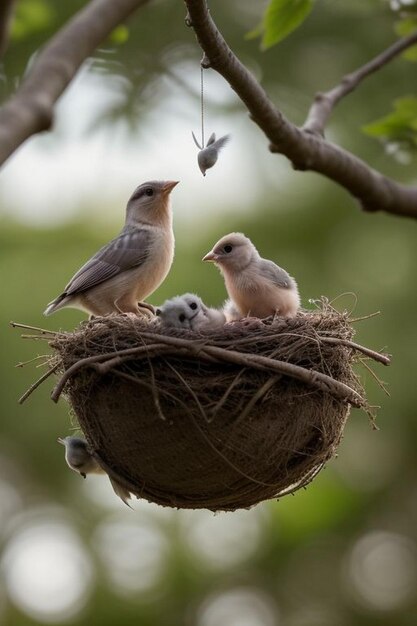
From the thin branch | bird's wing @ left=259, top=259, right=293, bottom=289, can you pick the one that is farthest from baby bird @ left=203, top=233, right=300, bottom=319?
the thin branch

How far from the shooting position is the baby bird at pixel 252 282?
17.6ft

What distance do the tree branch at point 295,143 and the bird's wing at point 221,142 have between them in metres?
0.20

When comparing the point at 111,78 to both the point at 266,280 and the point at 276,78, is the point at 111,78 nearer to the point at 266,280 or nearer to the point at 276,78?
the point at 276,78

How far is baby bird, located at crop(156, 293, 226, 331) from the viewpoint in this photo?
4.66 m

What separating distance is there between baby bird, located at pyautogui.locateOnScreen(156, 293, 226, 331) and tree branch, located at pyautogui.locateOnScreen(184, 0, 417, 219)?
768 millimetres

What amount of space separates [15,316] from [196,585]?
3.12 meters

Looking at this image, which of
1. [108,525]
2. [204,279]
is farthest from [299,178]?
[108,525]

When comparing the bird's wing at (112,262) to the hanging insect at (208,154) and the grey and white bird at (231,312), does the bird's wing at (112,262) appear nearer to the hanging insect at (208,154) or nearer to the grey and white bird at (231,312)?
the grey and white bird at (231,312)

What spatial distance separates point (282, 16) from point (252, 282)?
131 centimetres

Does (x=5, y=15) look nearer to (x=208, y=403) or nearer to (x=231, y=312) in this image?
(x=208, y=403)

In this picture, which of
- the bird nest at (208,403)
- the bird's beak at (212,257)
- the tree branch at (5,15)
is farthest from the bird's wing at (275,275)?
the tree branch at (5,15)

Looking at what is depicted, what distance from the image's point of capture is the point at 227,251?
555 cm

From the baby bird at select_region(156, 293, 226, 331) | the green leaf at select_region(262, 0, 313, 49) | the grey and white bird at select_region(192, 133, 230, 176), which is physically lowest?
the baby bird at select_region(156, 293, 226, 331)

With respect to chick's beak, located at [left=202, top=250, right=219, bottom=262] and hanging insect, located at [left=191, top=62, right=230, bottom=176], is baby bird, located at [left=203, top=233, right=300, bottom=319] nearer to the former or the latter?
chick's beak, located at [left=202, top=250, right=219, bottom=262]
